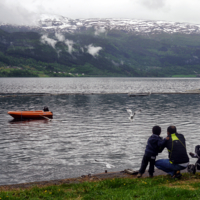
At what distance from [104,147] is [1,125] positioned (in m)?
23.9

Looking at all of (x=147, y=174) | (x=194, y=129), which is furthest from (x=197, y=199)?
(x=194, y=129)

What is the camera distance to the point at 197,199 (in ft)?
41.9

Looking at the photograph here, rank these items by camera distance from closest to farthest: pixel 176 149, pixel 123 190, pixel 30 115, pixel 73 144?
1. pixel 123 190
2. pixel 176 149
3. pixel 73 144
4. pixel 30 115

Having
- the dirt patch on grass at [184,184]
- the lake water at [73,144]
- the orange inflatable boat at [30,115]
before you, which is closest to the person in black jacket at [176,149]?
the dirt patch on grass at [184,184]

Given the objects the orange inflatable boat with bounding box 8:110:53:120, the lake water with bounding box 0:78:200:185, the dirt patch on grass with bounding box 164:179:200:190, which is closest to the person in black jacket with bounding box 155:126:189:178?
the dirt patch on grass with bounding box 164:179:200:190

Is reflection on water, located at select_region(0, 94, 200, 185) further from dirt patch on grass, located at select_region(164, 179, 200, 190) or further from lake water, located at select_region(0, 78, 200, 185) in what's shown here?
dirt patch on grass, located at select_region(164, 179, 200, 190)

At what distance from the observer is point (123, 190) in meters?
15.0

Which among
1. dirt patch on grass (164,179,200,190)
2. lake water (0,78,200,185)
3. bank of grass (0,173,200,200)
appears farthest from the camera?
lake water (0,78,200,185)

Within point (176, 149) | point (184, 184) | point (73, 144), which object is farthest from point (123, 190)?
point (73, 144)

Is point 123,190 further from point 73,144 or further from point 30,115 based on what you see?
point 30,115

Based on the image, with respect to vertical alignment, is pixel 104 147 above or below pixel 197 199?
below

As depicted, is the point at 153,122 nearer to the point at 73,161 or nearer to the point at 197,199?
the point at 73,161

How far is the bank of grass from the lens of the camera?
13.6 m

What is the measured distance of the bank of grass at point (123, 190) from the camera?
1360cm
